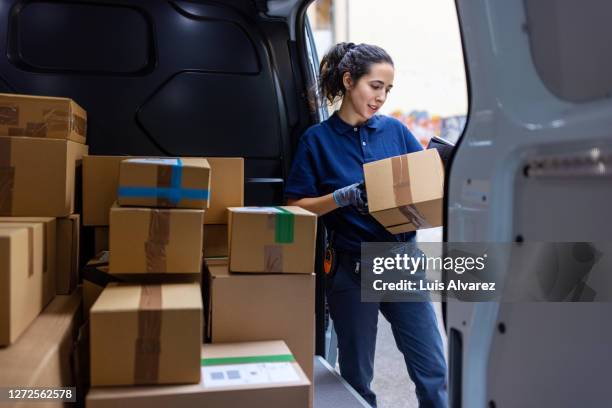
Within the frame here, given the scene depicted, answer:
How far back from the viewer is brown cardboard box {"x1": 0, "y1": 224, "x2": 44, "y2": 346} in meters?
1.33

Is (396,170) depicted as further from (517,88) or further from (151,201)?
(517,88)

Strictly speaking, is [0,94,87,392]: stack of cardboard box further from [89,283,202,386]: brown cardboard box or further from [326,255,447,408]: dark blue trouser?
[326,255,447,408]: dark blue trouser

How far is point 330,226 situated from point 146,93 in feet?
3.09

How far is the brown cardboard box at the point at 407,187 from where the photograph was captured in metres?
1.99

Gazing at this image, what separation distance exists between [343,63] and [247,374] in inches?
52.4

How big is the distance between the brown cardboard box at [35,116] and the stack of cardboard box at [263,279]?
649 mm

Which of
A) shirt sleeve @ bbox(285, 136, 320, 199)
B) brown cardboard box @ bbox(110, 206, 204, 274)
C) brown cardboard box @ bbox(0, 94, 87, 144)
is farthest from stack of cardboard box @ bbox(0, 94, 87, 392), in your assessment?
shirt sleeve @ bbox(285, 136, 320, 199)

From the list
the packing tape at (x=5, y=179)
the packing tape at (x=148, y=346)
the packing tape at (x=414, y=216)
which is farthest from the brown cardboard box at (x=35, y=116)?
the packing tape at (x=414, y=216)

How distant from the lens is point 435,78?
6098 millimetres

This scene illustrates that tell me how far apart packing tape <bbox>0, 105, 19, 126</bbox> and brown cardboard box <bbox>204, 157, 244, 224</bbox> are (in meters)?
0.66

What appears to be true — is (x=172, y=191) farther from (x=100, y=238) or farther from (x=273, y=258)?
(x=100, y=238)

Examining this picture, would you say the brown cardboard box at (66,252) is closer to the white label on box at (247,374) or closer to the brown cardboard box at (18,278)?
the brown cardboard box at (18,278)

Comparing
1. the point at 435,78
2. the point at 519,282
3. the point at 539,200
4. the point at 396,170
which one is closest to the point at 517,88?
the point at 539,200

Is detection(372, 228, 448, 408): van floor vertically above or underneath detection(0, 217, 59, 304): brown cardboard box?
underneath
